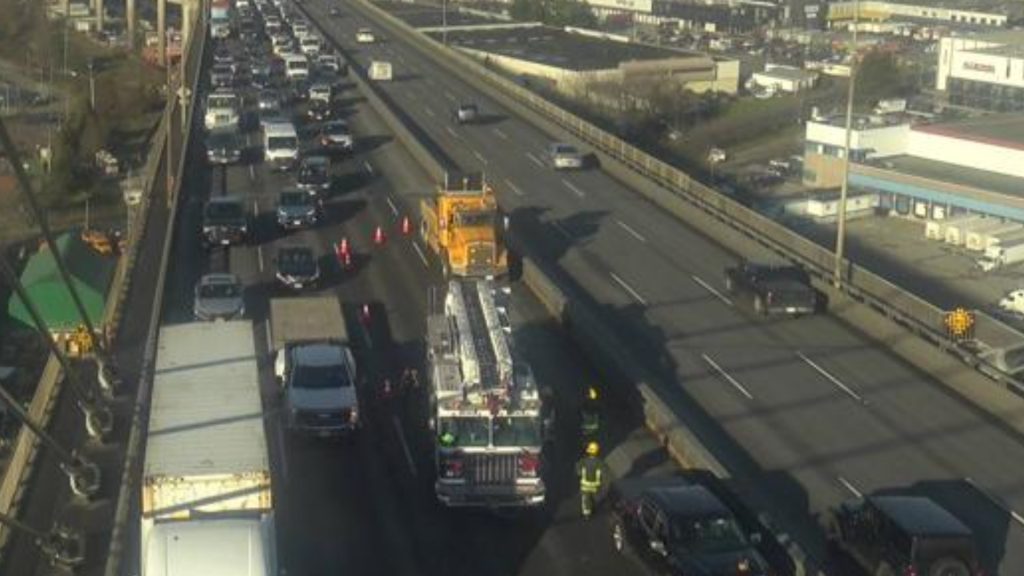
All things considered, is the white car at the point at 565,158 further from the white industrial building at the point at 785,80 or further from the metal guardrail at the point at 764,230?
the white industrial building at the point at 785,80

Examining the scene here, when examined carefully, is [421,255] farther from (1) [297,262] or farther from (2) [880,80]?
(2) [880,80]

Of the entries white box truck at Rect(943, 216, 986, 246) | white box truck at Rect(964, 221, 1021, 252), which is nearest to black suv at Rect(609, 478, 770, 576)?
white box truck at Rect(964, 221, 1021, 252)

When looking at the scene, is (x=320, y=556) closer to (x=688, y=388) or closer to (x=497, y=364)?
(x=497, y=364)

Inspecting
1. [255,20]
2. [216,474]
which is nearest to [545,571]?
[216,474]

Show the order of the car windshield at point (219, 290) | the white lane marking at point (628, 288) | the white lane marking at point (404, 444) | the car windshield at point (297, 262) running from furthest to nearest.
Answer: the car windshield at point (297, 262)
the white lane marking at point (628, 288)
the car windshield at point (219, 290)
the white lane marking at point (404, 444)

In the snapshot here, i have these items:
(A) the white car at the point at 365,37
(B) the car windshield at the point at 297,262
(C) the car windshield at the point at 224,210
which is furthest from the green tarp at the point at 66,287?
(A) the white car at the point at 365,37

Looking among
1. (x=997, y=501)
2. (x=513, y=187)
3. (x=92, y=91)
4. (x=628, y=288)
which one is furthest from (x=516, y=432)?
(x=92, y=91)
